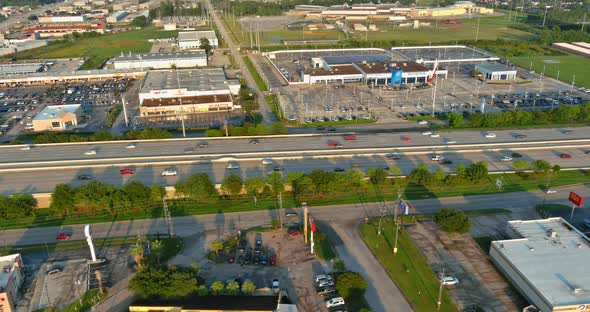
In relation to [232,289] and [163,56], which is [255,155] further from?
[163,56]

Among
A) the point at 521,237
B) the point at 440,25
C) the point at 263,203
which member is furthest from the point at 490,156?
the point at 440,25

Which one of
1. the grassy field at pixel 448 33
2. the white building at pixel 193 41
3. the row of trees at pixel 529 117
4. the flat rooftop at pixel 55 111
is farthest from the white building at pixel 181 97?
the grassy field at pixel 448 33

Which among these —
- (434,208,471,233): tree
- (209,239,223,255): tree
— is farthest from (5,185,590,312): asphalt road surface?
(434,208,471,233): tree

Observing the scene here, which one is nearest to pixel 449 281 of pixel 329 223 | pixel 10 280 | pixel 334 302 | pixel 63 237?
pixel 334 302

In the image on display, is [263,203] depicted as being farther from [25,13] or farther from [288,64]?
[25,13]

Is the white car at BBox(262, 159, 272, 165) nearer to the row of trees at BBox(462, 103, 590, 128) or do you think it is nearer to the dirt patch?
the dirt patch
